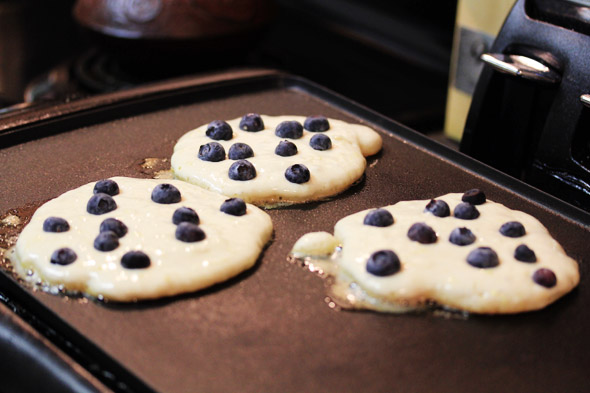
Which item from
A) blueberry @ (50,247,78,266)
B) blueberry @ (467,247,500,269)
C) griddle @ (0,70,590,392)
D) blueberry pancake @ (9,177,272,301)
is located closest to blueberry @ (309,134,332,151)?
griddle @ (0,70,590,392)

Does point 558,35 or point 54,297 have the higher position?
point 558,35

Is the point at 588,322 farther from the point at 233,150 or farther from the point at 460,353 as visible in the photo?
the point at 233,150

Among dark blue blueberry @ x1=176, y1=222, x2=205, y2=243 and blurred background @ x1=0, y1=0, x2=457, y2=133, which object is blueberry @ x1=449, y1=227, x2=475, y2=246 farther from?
blurred background @ x1=0, y1=0, x2=457, y2=133

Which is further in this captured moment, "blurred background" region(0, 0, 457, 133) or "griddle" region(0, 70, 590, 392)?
"blurred background" region(0, 0, 457, 133)

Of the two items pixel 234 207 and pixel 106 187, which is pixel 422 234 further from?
pixel 106 187

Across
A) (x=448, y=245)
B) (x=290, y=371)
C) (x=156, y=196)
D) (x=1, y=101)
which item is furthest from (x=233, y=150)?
(x=1, y=101)

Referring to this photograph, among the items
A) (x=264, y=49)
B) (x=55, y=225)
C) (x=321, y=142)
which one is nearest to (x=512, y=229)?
(x=321, y=142)
